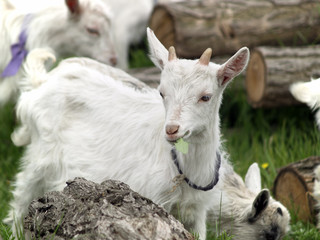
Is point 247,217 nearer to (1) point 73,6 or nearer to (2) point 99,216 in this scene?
(2) point 99,216

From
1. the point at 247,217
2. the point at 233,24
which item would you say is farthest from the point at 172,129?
the point at 233,24

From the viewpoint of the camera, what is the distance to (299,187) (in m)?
4.85

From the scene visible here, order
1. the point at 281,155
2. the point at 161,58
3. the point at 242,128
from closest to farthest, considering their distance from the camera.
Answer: the point at 161,58 < the point at 281,155 < the point at 242,128

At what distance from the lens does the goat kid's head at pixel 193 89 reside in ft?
11.0

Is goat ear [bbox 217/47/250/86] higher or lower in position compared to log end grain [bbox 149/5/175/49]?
higher

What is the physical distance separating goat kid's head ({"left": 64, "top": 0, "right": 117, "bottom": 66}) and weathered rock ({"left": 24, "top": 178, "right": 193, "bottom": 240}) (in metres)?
3.48

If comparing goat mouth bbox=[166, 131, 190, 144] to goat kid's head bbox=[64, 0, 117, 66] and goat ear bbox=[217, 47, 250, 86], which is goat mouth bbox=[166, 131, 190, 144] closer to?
goat ear bbox=[217, 47, 250, 86]

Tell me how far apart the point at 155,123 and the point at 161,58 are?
1.72 feet

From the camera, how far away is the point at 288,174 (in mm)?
4949

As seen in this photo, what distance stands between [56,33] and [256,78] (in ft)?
7.06

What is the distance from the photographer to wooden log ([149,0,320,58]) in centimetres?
654

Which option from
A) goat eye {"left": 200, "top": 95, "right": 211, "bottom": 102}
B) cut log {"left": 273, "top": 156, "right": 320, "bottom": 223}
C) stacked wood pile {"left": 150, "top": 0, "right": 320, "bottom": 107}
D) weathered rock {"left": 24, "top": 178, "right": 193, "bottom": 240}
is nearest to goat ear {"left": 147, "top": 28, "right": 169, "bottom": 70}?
goat eye {"left": 200, "top": 95, "right": 211, "bottom": 102}

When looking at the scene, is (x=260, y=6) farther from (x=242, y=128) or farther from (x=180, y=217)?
(x=180, y=217)

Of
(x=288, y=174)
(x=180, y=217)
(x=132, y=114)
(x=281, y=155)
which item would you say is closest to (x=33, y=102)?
(x=132, y=114)
